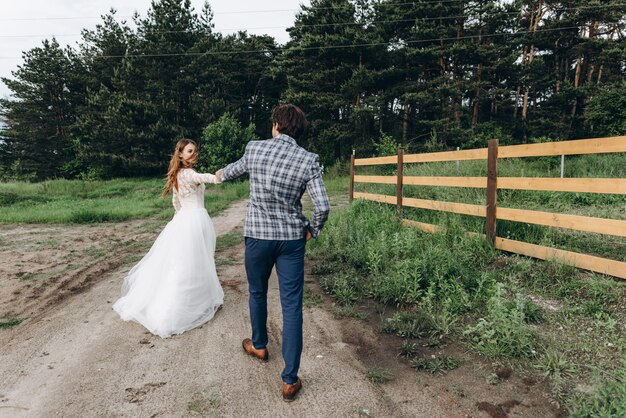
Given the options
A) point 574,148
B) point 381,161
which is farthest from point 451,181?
point 381,161

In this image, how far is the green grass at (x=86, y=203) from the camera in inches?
439

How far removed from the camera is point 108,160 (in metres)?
28.8

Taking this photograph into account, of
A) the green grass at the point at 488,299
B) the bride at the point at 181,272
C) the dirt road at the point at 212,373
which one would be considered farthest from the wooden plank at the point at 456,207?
the bride at the point at 181,272

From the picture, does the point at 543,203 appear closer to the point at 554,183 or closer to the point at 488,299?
the point at 554,183

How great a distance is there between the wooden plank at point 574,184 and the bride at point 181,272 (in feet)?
12.7

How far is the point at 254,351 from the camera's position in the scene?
3105mm

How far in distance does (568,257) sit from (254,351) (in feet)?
11.8

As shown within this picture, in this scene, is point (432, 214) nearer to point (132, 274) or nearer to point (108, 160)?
point (132, 274)

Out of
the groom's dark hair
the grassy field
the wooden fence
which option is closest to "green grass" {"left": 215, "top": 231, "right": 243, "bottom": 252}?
the grassy field

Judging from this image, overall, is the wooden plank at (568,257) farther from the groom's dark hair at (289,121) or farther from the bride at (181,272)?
the bride at (181,272)

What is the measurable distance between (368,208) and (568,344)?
5328 mm

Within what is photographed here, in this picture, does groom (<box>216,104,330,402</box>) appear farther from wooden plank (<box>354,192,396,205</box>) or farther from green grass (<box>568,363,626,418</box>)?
wooden plank (<box>354,192,396,205</box>)

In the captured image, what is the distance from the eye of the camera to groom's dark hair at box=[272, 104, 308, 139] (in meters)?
2.68

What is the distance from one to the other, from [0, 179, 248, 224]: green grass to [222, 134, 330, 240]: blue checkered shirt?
10.0 metres
